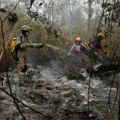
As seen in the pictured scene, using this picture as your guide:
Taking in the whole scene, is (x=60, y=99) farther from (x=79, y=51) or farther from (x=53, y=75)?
(x=79, y=51)

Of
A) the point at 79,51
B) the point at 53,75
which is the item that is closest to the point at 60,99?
the point at 53,75

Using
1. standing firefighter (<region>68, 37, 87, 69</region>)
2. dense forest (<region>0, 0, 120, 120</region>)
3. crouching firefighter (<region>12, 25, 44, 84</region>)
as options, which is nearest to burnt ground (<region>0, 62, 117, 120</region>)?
dense forest (<region>0, 0, 120, 120</region>)

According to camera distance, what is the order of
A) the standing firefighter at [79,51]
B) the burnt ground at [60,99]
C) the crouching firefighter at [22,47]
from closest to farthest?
the burnt ground at [60,99], the crouching firefighter at [22,47], the standing firefighter at [79,51]

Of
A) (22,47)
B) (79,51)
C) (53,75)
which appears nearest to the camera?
(22,47)

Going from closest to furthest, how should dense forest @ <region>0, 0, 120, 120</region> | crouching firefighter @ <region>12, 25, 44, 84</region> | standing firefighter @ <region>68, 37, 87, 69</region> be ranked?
dense forest @ <region>0, 0, 120, 120</region>, crouching firefighter @ <region>12, 25, 44, 84</region>, standing firefighter @ <region>68, 37, 87, 69</region>

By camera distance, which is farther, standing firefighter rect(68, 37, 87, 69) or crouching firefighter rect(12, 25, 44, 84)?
standing firefighter rect(68, 37, 87, 69)

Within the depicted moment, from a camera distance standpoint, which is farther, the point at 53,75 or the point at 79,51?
the point at 79,51

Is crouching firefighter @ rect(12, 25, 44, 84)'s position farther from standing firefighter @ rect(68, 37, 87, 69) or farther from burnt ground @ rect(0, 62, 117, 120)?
standing firefighter @ rect(68, 37, 87, 69)

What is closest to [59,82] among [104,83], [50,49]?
[104,83]

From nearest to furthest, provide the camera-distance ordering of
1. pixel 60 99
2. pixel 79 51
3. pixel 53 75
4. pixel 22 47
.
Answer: pixel 60 99 → pixel 22 47 → pixel 53 75 → pixel 79 51

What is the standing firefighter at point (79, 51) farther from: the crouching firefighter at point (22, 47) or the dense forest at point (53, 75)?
the crouching firefighter at point (22, 47)

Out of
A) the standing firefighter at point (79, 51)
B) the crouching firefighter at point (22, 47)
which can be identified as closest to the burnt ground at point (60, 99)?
the crouching firefighter at point (22, 47)

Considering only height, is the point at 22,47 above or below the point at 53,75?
above

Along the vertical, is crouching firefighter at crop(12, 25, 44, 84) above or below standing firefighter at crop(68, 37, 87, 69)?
above
